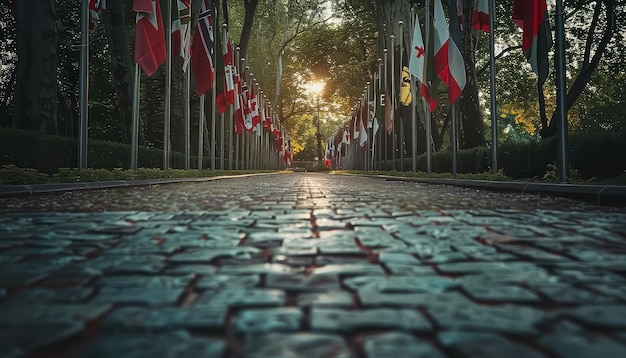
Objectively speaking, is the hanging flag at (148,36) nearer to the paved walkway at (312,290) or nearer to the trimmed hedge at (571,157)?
the trimmed hedge at (571,157)

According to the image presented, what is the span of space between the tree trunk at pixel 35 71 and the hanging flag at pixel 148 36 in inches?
86.0

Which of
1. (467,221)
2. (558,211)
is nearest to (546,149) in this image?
(558,211)

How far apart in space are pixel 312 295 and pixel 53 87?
1303 centimetres

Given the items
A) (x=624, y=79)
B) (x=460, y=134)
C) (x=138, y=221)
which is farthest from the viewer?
(x=624, y=79)

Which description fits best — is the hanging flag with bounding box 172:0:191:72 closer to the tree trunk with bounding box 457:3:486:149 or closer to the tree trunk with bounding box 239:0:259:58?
the tree trunk with bounding box 457:3:486:149

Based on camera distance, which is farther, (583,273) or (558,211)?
(558,211)

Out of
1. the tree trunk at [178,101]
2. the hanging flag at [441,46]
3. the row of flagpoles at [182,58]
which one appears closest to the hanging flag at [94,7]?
the row of flagpoles at [182,58]

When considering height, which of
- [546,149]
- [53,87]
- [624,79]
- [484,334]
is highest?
[624,79]

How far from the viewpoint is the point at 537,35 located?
11523mm

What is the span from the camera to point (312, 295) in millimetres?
2104

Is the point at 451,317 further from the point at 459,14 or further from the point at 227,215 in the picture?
the point at 459,14

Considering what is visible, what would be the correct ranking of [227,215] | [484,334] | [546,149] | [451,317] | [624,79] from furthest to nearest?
1. [624,79]
2. [546,149]
3. [227,215]
4. [451,317]
5. [484,334]

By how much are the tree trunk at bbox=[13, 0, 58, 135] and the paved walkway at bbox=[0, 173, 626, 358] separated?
9704mm

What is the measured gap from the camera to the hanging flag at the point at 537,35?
451 inches
